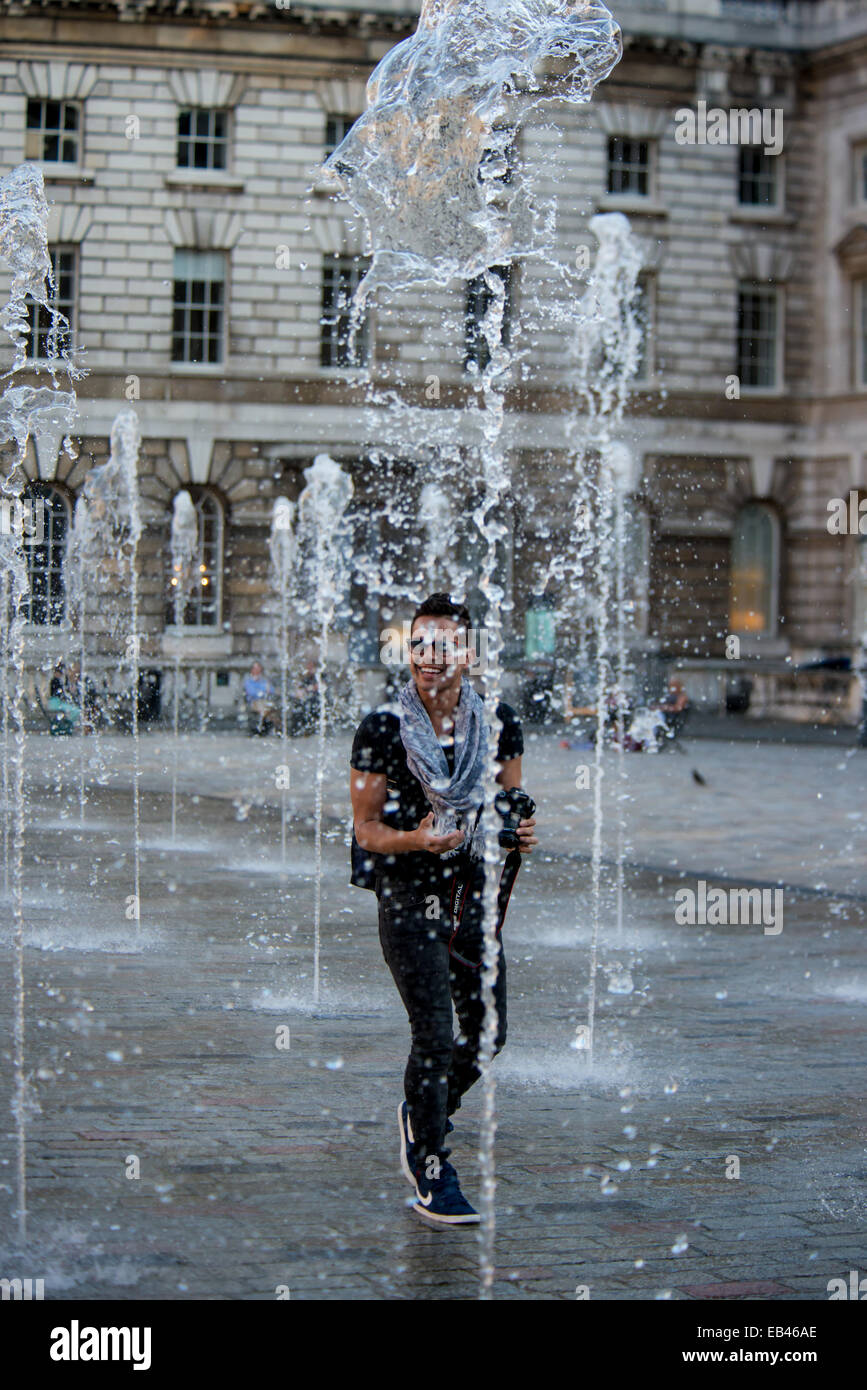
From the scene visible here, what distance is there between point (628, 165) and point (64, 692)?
16.1m

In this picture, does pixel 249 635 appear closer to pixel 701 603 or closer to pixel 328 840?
pixel 701 603

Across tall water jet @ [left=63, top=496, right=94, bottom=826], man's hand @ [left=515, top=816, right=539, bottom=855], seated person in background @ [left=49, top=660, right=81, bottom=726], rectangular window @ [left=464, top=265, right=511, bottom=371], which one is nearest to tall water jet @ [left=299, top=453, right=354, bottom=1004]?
rectangular window @ [left=464, top=265, right=511, bottom=371]

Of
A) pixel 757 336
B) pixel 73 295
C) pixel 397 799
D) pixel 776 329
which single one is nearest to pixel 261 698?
pixel 73 295

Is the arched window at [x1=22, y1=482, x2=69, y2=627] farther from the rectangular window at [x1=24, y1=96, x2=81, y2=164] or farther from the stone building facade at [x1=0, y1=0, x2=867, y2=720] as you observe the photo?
the rectangular window at [x1=24, y1=96, x2=81, y2=164]

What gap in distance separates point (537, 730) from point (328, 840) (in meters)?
15.7

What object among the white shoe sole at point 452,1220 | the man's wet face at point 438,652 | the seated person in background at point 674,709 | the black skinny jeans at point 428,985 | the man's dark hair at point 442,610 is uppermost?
the man's dark hair at point 442,610

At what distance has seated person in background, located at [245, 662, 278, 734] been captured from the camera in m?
29.8

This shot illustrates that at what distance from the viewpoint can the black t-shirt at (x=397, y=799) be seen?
219 inches

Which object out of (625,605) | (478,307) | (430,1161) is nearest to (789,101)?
(478,307)

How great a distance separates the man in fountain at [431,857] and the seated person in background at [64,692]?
76.3 feet

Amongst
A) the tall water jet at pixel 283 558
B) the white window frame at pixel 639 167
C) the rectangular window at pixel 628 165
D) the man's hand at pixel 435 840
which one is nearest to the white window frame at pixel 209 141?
the tall water jet at pixel 283 558

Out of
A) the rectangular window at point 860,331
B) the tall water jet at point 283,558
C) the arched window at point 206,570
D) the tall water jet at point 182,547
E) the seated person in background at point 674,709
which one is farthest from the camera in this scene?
the rectangular window at point 860,331

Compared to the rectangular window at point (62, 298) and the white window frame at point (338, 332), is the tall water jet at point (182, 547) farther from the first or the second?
the white window frame at point (338, 332)
